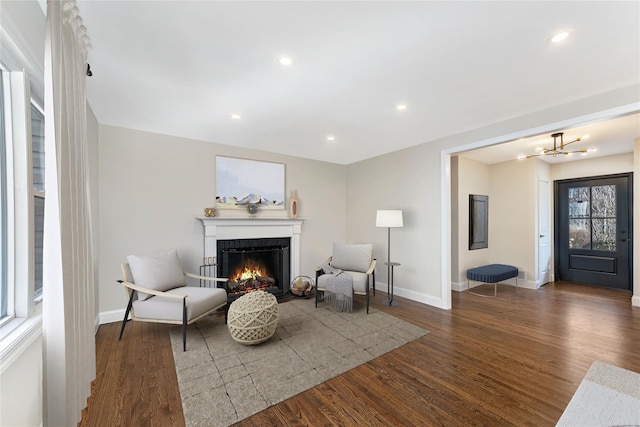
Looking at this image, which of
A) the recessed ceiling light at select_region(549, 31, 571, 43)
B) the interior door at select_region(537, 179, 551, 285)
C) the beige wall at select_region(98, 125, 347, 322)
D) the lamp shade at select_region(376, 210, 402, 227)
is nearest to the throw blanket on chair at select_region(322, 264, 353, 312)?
the lamp shade at select_region(376, 210, 402, 227)

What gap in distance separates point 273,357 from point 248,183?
2.72m

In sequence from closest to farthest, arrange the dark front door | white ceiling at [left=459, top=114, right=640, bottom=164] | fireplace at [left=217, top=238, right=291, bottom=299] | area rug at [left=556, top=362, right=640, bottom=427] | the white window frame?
area rug at [left=556, top=362, right=640, bottom=427] < the white window frame < white ceiling at [left=459, top=114, right=640, bottom=164] < fireplace at [left=217, top=238, right=291, bottom=299] < the dark front door

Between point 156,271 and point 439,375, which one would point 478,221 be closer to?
point 439,375

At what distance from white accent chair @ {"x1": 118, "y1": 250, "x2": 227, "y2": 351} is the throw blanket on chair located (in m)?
1.42

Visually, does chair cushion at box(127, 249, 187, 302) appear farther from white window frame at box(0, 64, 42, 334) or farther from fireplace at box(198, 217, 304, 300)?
white window frame at box(0, 64, 42, 334)

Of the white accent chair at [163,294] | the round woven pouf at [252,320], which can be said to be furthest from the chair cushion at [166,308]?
the round woven pouf at [252,320]

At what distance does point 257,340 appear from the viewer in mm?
2637

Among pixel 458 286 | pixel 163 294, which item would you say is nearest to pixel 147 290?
pixel 163 294

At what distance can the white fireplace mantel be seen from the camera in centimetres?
393

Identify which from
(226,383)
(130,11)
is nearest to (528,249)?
(226,383)

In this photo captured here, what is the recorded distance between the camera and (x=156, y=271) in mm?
3002

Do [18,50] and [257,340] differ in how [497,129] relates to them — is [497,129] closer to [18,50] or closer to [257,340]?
[257,340]

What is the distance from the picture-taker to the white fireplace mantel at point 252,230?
3926 millimetres

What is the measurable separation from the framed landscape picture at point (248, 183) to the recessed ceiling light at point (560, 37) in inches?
145
